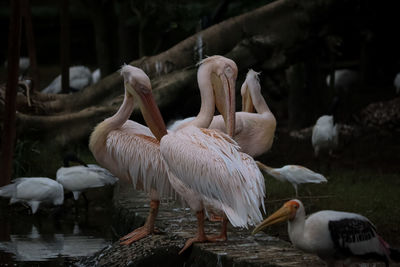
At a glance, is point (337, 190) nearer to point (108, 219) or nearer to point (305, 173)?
point (305, 173)

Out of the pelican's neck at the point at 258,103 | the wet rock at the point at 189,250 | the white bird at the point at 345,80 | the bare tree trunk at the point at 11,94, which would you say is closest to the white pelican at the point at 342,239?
the wet rock at the point at 189,250

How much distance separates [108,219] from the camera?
9.15m

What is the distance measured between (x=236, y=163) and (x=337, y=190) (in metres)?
3.55

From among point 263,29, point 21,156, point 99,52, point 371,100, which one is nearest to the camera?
point 21,156

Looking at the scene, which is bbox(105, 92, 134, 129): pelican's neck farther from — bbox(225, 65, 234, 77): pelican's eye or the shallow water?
the shallow water

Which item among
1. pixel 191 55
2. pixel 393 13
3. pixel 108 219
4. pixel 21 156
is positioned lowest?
pixel 108 219

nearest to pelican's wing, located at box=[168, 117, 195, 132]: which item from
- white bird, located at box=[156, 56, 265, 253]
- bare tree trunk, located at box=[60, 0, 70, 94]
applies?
white bird, located at box=[156, 56, 265, 253]

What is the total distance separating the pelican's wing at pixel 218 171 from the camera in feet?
19.2

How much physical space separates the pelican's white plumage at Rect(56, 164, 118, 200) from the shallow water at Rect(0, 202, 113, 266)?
0.31 meters

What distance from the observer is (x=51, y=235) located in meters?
8.27

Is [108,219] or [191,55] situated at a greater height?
[191,55]

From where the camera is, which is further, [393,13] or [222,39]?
[393,13]

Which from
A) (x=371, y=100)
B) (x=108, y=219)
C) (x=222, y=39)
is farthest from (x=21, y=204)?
(x=371, y=100)

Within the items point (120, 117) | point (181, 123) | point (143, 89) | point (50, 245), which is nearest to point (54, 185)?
point (50, 245)
